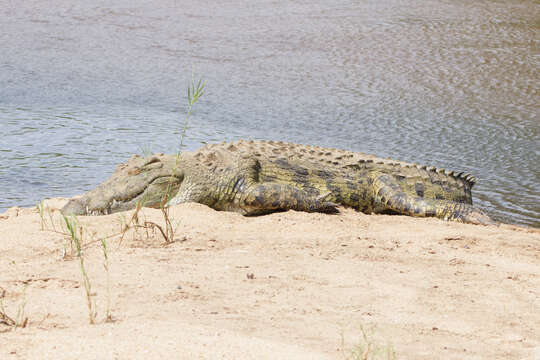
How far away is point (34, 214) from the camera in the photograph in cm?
528

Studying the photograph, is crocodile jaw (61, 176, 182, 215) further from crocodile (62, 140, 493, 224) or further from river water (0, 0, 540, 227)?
river water (0, 0, 540, 227)

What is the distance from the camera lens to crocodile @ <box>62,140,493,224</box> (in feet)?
18.7

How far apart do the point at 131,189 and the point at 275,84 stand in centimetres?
645

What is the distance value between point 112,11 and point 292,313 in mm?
15856

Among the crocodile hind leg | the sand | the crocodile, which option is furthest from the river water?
the sand

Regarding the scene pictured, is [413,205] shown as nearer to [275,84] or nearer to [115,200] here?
[115,200]

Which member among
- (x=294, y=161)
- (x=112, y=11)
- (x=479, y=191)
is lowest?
(x=479, y=191)

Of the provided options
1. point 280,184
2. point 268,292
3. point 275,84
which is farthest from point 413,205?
point 275,84

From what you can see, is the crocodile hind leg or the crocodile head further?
the crocodile hind leg

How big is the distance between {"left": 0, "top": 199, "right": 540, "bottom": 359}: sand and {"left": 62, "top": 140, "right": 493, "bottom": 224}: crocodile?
1.81 feet

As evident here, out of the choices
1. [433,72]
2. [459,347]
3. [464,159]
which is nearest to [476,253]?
[459,347]

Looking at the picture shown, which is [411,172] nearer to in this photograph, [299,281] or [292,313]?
[299,281]

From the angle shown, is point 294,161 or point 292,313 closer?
point 292,313

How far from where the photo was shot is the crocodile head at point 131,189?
5543 millimetres
